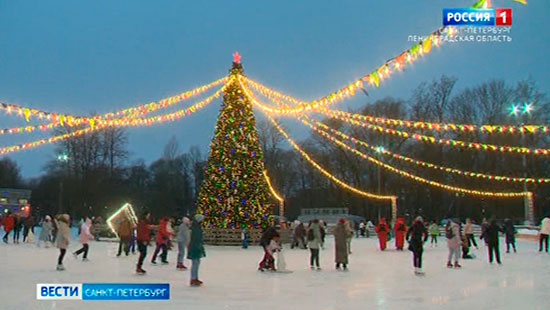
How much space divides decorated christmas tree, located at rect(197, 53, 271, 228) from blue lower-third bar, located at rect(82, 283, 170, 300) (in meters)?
15.2

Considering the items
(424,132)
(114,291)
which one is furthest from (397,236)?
(424,132)

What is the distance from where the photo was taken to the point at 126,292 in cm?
907

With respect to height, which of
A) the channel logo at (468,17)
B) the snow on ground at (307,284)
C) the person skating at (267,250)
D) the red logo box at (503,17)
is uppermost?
the red logo box at (503,17)

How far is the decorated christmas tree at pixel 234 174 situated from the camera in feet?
81.8

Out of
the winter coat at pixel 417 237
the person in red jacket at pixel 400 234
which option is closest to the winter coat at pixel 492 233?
the winter coat at pixel 417 237

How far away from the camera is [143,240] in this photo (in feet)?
42.7

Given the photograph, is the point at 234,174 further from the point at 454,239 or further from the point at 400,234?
the point at 454,239

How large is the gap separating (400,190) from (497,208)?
8.70 m

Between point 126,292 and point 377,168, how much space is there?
41.9 meters

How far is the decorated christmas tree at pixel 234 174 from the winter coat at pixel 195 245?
14.1 meters

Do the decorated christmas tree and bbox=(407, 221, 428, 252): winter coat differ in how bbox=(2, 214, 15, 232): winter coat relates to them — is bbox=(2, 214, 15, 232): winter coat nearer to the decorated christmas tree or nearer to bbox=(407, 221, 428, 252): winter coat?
the decorated christmas tree

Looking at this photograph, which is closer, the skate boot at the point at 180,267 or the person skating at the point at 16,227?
the skate boot at the point at 180,267

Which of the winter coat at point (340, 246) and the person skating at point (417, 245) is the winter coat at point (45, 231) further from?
the person skating at point (417, 245)

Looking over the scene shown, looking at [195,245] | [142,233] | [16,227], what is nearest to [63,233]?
[142,233]
